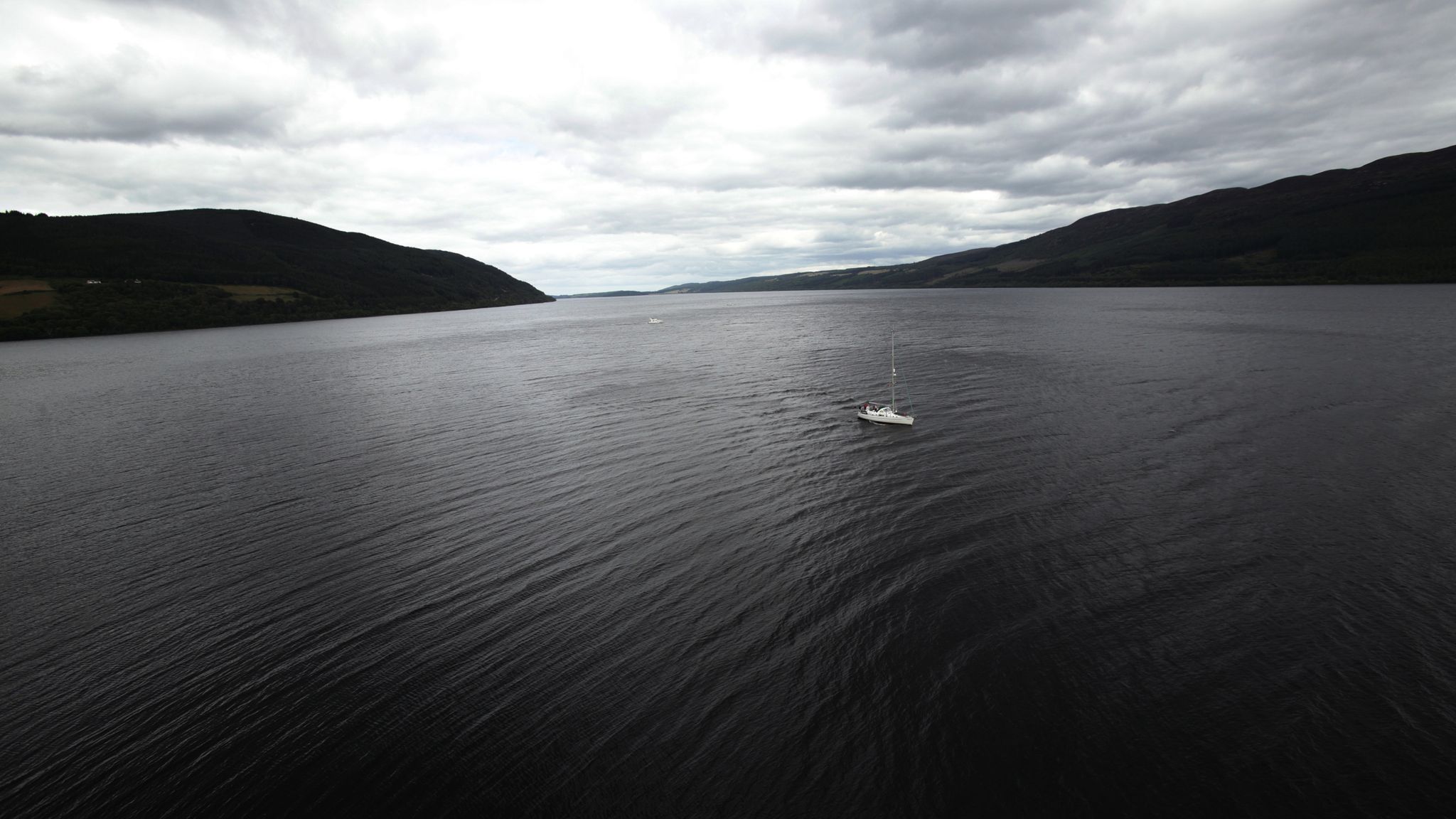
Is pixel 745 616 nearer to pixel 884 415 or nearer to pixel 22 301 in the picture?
pixel 884 415

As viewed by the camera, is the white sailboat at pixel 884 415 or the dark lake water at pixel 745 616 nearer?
the dark lake water at pixel 745 616

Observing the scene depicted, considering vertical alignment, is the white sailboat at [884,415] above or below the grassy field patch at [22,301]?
below

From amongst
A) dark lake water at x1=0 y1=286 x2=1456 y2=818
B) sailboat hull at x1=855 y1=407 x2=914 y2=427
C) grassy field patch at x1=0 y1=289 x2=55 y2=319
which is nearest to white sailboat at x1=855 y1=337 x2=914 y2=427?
sailboat hull at x1=855 y1=407 x2=914 y2=427

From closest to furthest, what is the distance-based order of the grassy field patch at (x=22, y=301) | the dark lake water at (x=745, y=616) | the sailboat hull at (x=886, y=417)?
the dark lake water at (x=745, y=616) < the sailboat hull at (x=886, y=417) < the grassy field patch at (x=22, y=301)

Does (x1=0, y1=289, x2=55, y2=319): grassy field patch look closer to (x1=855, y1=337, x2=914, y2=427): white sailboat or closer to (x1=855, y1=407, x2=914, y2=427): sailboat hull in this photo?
(x1=855, y1=337, x2=914, y2=427): white sailboat

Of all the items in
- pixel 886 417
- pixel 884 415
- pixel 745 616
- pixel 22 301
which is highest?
pixel 22 301

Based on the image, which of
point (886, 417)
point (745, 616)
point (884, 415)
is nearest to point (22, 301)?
point (884, 415)

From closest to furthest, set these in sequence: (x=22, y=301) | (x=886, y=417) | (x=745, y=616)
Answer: (x=745, y=616)
(x=886, y=417)
(x=22, y=301)

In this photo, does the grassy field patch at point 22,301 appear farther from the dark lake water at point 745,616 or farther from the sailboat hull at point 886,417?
the sailboat hull at point 886,417

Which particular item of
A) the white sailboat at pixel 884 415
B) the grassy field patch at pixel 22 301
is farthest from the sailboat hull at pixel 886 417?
the grassy field patch at pixel 22 301
